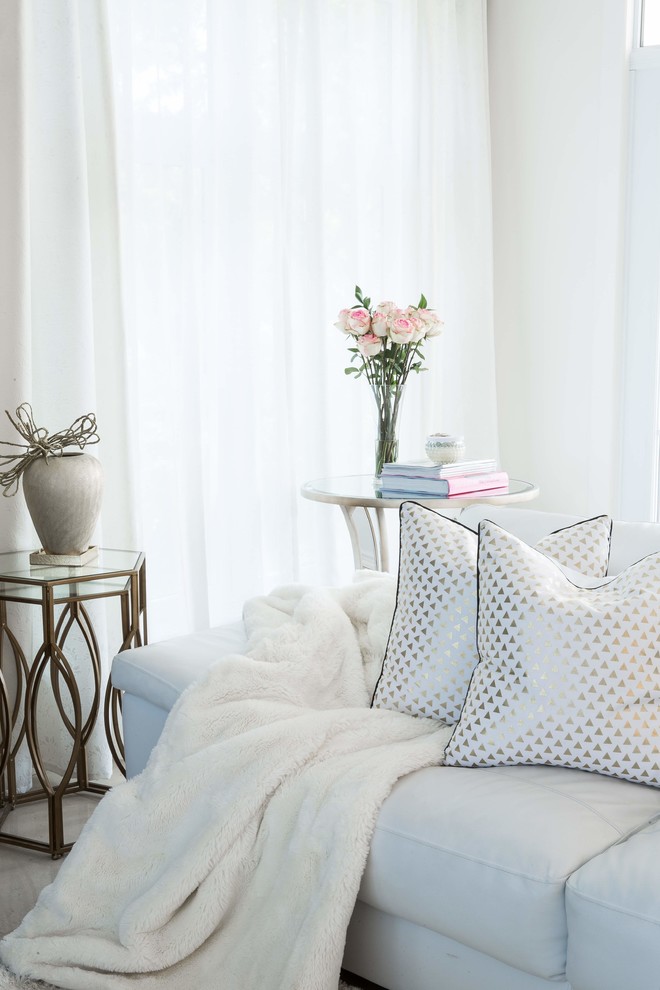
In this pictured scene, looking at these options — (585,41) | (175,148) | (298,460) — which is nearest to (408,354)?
(298,460)

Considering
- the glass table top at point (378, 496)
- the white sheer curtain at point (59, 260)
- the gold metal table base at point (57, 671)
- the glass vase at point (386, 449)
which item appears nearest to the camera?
the gold metal table base at point (57, 671)

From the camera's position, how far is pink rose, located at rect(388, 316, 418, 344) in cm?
286

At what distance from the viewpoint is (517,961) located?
145cm

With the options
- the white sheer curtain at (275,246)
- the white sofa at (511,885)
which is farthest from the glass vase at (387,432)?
the white sofa at (511,885)

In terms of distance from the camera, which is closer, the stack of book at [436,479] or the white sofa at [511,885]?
the white sofa at [511,885]

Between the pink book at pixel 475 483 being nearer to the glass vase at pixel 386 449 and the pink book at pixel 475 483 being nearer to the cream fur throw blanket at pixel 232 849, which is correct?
the glass vase at pixel 386 449

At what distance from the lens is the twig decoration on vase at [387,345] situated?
2887 millimetres

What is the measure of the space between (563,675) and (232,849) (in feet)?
2.01

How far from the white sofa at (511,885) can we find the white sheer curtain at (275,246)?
60.9 inches

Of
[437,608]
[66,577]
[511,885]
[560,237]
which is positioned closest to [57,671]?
[66,577]

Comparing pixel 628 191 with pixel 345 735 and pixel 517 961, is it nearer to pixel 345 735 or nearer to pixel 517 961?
pixel 345 735

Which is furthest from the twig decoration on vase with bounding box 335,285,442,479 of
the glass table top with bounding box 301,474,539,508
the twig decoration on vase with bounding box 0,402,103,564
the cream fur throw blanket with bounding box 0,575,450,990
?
the cream fur throw blanket with bounding box 0,575,450,990

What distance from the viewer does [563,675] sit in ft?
5.36

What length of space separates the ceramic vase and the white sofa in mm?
1154
